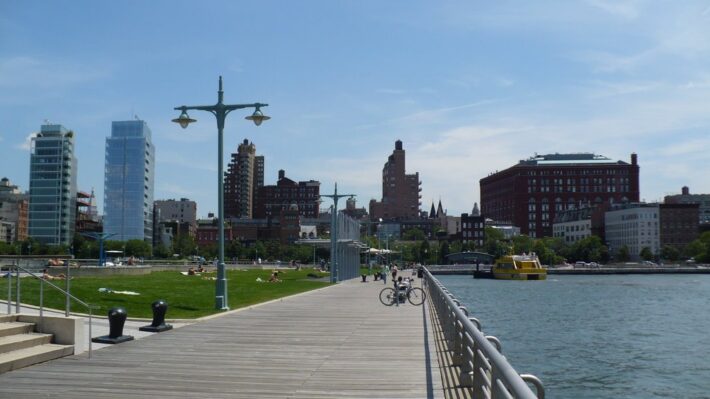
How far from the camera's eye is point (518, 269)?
125 meters

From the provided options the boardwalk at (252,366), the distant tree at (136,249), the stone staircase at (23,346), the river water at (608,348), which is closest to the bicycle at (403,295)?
the river water at (608,348)

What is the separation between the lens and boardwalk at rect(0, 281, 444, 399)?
10.2 metres

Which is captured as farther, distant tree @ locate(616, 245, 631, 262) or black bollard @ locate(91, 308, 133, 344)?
distant tree @ locate(616, 245, 631, 262)

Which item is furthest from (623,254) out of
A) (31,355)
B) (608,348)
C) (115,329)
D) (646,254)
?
(31,355)

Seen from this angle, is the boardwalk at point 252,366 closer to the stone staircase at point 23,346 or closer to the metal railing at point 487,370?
the stone staircase at point 23,346

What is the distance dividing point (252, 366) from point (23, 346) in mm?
3917

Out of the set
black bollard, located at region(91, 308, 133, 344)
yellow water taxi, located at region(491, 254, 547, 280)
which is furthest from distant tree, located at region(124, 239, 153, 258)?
black bollard, located at region(91, 308, 133, 344)

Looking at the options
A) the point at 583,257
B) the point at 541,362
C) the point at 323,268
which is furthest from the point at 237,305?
the point at 583,257

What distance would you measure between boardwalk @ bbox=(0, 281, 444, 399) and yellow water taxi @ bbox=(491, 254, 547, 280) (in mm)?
107567

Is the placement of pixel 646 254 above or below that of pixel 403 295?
below

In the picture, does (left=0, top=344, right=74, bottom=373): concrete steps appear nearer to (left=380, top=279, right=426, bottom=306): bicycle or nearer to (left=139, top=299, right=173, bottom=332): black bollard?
(left=139, top=299, right=173, bottom=332): black bollard

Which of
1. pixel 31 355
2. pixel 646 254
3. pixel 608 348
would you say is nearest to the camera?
pixel 31 355

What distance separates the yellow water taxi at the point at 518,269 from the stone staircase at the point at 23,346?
377 feet

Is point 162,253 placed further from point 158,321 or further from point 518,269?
point 158,321
